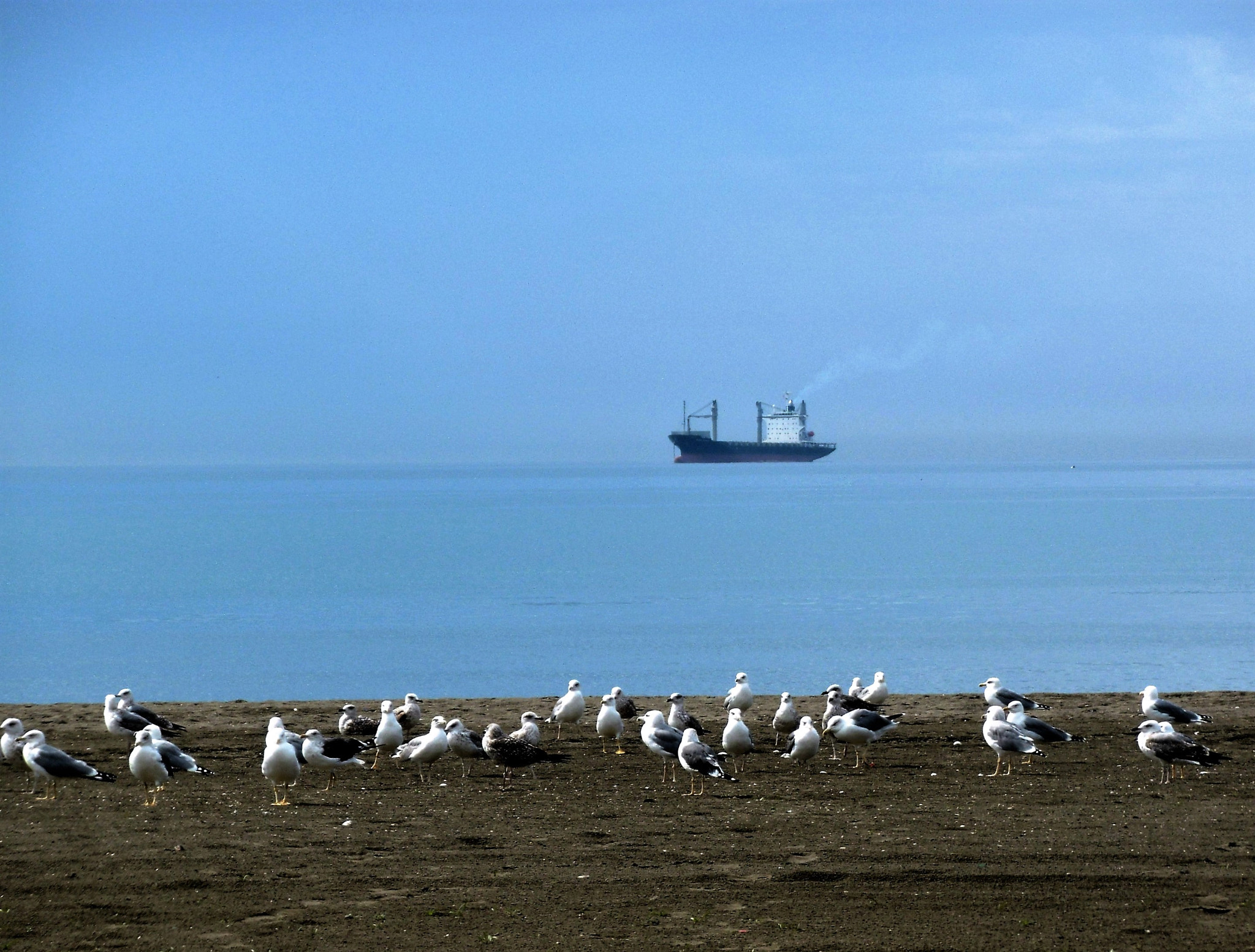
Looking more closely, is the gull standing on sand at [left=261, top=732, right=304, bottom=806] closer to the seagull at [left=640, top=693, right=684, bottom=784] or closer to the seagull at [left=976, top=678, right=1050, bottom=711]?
the seagull at [left=640, top=693, right=684, bottom=784]

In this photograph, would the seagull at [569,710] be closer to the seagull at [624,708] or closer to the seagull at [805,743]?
the seagull at [624,708]

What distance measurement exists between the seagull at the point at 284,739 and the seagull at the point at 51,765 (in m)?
1.91

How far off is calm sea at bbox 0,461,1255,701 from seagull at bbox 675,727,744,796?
53.3ft

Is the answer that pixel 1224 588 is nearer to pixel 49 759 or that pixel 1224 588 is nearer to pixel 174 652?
pixel 174 652

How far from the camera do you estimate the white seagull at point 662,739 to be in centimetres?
1592

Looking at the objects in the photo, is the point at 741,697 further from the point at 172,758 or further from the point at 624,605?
the point at 624,605

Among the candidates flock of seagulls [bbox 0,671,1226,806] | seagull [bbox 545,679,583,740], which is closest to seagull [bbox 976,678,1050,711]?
flock of seagulls [bbox 0,671,1226,806]

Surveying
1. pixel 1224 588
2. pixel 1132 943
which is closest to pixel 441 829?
pixel 1132 943

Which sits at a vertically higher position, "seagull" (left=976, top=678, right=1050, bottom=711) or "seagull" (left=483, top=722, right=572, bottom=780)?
"seagull" (left=483, top=722, right=572, bottom=780)

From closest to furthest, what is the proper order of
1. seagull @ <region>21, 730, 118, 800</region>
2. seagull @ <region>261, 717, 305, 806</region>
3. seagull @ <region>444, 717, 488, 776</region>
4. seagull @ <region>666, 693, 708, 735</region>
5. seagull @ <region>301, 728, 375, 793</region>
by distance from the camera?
1. seagull @ <region>261, 717, 305, 806</region>
2. seagull @ <region>21, 730, 118, 800</region>
3. seagull @ <region>301, 728, 375, 793</region>
4. seagull @ <region>444, 717, 488, 776</region>
5. seagull @ <region>666, 693, 708, 735</region>

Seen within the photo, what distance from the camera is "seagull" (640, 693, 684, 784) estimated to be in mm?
15922

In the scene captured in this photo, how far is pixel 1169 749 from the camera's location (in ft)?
48.8

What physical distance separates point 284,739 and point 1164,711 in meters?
11.1

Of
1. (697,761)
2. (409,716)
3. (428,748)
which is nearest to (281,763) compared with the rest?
(428,748)
